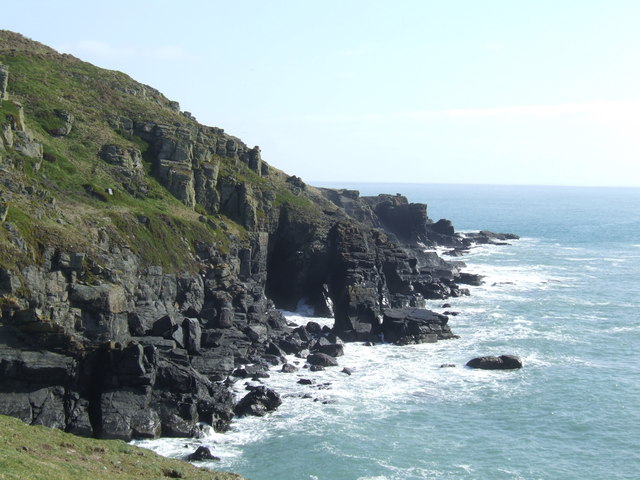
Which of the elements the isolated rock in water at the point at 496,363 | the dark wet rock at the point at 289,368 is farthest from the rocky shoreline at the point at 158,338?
the isolated rock in water at the point at 496,363

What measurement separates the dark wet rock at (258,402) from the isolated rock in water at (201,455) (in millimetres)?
9384

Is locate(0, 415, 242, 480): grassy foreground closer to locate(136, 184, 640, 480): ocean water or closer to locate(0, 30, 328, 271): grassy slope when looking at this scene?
locate(136, 184, 640, 480): ocean water

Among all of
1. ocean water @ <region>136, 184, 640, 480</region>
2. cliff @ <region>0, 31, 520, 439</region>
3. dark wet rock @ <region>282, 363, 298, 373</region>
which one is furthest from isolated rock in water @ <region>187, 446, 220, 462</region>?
dark wet rock @ <region>282, 363, 298, 373</region>

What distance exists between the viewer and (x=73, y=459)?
4088cm

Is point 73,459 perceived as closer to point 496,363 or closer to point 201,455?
point 201,455

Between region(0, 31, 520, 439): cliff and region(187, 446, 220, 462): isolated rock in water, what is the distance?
16.0ft

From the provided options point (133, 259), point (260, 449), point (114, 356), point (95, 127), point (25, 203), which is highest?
point (95, 127)

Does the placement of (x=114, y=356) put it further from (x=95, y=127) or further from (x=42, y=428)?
(x=95, y=127)

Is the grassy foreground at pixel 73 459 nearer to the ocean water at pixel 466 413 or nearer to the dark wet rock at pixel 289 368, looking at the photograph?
the ocean water at pixel 466 413

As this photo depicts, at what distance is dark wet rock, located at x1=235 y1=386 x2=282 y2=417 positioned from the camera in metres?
60.2

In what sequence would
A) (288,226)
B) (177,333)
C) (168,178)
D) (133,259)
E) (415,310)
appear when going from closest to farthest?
1. (177,333)
2. (133,259)
3. (415,310)
4. (168,178)
5. (288,226)

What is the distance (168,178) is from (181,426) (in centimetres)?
5031

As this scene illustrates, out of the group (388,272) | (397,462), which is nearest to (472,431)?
(397,462)

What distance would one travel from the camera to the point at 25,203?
68.9 meters
